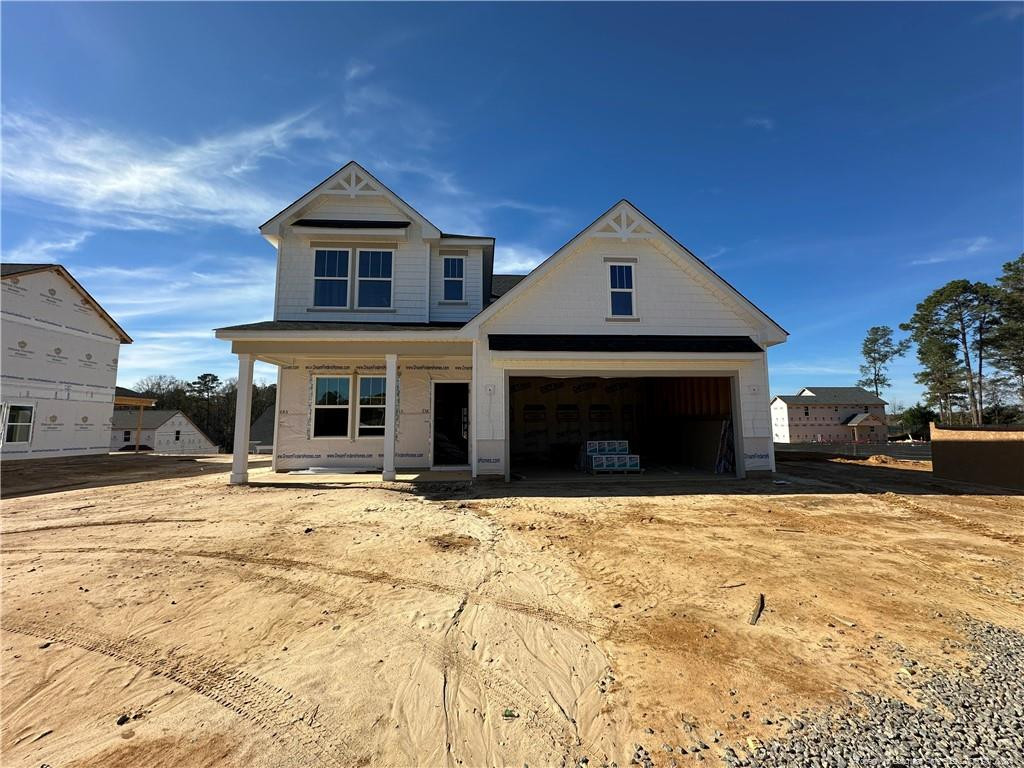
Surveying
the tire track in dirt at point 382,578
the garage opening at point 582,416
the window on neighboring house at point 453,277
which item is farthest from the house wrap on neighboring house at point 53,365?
the garage opening at point 582,416

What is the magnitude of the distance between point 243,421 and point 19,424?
53.3 feet

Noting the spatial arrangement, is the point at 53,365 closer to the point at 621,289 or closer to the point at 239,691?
the point at 621,289

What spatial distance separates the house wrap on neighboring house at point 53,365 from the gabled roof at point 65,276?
0.03 metres

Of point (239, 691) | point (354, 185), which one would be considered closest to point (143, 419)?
point (354, 185)

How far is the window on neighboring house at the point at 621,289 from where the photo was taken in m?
12.2

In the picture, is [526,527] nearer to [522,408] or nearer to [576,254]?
[576,254]

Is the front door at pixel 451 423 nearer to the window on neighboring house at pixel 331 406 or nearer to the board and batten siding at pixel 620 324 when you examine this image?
the board and batten siding at pixel 620 324

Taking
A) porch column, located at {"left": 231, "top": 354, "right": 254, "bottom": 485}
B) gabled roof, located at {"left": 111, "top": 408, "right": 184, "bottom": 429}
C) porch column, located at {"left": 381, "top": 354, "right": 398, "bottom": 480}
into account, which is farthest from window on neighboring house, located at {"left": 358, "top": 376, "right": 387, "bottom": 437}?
gabled roof, located at {"left": 111, "top": 408, "right": 184, "bottom": 429}

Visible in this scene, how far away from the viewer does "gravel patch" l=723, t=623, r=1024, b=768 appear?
7.66 ft

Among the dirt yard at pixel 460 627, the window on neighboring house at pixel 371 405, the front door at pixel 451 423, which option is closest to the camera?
the dirt yard at pixel 460 627

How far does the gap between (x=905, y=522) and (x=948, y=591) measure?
130 inches

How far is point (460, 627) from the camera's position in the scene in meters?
3.75

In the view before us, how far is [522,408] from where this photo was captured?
57.9 ft

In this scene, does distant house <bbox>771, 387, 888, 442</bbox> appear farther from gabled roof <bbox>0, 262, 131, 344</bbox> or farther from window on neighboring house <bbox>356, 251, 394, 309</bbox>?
gabled roof <bbox>0, 262, 131, 344</bbox>
